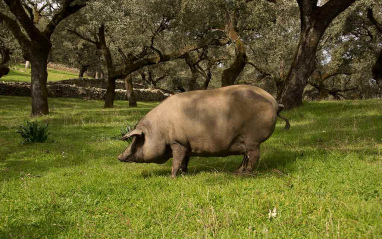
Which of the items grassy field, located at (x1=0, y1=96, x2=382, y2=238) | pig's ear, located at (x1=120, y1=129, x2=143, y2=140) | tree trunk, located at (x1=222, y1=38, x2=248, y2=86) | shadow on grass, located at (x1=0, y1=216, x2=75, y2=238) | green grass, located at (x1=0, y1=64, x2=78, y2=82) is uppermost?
tree trunk, located at (x1=222, y1=38, x2=248, y2=86)

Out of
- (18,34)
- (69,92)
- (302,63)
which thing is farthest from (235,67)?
(69,92)

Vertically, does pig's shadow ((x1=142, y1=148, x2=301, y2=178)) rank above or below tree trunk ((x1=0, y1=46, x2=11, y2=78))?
below

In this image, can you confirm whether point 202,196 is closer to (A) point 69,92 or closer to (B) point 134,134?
(B) point 134,134

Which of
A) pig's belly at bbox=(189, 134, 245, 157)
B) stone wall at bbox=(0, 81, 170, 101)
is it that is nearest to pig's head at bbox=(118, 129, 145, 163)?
pig's belly at bbox=(189, 134, 245, 157)

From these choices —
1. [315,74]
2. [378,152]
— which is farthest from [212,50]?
[378,152]

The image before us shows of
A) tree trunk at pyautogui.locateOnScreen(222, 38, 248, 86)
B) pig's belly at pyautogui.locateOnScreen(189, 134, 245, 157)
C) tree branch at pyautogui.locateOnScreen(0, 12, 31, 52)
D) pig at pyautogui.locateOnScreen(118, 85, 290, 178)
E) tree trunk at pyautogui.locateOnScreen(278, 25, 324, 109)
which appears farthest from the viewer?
tree trunk at pyautogui.locateOnScreen(222, 38, 248, 86)

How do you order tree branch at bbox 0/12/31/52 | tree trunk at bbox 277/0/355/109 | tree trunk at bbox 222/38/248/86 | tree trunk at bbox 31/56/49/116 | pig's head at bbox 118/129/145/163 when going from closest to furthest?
pig's head at bbox 118/129/145/163 → tree trunk at bbox 277/0/355/109 → tree branch at bbox 0/12/31/52 → tree trunk at bbox 31/56/49/116 → tree trunk at bbox 222/38/248/86

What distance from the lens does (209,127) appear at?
643 centimetres

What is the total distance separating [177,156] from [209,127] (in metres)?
0.89

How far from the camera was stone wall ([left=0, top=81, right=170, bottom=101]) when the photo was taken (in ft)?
115

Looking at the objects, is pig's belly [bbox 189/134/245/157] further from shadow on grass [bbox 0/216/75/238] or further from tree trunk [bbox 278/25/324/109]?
tree trunk [bbox 278/25/324/109]

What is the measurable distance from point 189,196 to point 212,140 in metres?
1.43

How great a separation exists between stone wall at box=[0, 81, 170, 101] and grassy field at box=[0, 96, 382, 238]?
29.8 meters

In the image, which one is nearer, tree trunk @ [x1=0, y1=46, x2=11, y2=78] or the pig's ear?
the pig's ear
